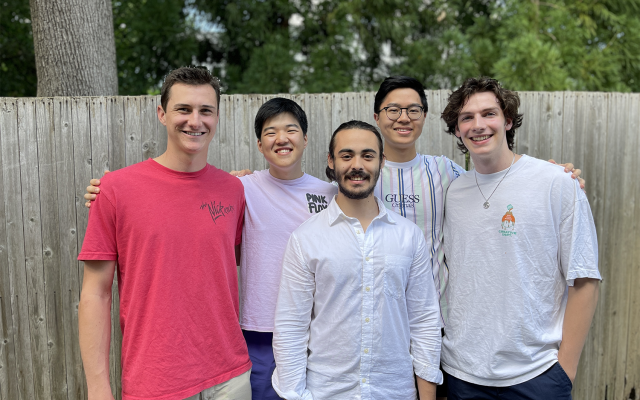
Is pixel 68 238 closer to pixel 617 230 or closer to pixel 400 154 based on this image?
pixel 400 154

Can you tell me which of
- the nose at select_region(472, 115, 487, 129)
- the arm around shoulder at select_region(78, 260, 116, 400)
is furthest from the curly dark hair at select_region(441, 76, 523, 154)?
the arm around shoulder at select_region(78, 260, 116, 400)

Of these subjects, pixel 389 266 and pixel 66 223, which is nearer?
pixel 389 266

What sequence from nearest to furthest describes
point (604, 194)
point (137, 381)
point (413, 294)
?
point (137, 381) → point (413, 294) → point (604, 194)

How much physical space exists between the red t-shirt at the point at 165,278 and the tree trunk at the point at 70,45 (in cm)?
206

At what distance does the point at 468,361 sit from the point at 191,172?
1.58m

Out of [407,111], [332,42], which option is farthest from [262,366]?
[332,42]

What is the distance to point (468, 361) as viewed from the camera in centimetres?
231

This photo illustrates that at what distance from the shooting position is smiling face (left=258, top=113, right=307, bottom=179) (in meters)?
2.40

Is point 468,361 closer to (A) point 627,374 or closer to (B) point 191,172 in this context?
(B) point 191,172

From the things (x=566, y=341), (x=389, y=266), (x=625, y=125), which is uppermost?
(x=625, y=125)

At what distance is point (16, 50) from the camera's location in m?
7.02

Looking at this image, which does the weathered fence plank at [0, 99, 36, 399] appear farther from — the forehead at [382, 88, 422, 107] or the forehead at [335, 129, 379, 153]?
the forehead at [382, 88, 422, 107]

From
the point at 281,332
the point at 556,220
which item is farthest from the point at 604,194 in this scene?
the point at 281,332

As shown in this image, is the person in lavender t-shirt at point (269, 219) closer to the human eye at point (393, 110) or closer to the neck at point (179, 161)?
the neck at point (179, 161)
